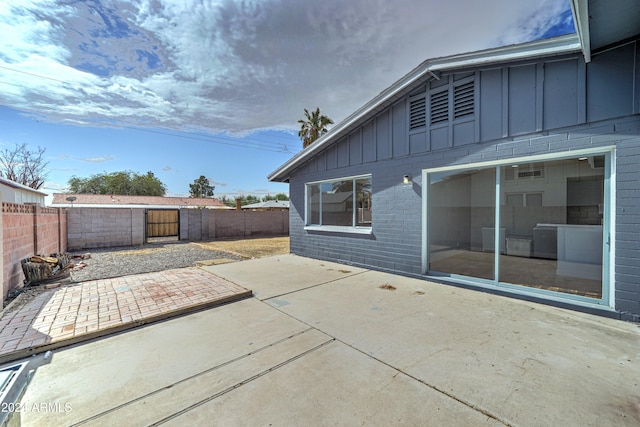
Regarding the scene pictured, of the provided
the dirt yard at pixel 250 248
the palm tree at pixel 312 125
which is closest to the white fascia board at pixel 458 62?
the dirt yard at pixel 250 248

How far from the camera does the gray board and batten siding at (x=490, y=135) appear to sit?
11.1 ft

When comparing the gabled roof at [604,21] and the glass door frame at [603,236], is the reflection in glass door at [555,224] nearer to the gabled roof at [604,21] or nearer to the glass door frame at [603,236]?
the glass door frame at [603,236]

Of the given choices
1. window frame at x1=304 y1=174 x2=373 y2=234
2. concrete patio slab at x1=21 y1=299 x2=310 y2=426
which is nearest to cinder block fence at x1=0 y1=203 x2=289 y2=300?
concrete patio slab at x1=21 y1=299 x2=310 y2=426

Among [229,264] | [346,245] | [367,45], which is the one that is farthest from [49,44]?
[346,245]

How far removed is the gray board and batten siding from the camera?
11.1 feet

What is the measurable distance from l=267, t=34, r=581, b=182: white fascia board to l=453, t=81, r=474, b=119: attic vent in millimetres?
366

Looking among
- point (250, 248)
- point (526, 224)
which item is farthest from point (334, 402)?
point (250, 248)

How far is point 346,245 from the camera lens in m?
7.07

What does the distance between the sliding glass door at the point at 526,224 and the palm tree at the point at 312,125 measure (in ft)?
50.5

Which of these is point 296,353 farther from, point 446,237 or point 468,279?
point 446,237

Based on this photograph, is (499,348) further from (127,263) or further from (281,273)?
(127,263)

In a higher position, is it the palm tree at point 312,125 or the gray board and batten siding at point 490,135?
the palm tree at point 312,125

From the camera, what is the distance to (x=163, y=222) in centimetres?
1312

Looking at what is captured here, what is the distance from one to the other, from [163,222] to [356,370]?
13.5 m
